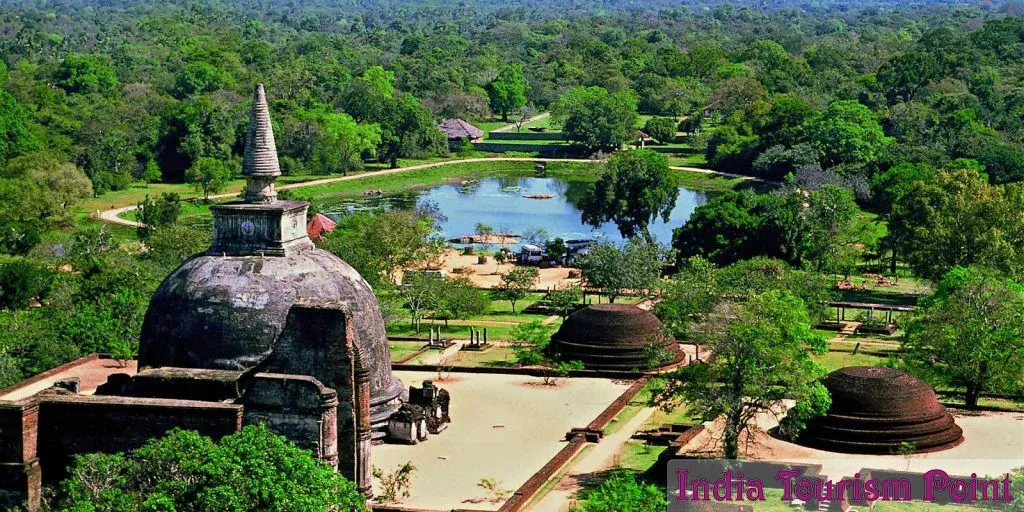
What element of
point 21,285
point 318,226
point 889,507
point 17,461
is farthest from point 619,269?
point 17,461

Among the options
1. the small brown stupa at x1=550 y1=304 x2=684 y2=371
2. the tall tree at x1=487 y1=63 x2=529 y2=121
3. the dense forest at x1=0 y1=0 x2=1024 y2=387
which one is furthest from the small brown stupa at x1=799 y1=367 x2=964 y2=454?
the tall tree at x1=487 y1=63 x2=529 y2=121

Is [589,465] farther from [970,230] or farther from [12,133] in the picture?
[12,133]

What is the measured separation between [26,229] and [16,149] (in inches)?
1052

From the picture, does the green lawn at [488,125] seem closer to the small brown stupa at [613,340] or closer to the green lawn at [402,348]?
the green lawn at [402,348]

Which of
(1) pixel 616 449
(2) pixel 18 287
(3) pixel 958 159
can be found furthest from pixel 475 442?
(3) pixel 958 159

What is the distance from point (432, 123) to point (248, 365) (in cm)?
8603

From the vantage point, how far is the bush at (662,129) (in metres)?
127

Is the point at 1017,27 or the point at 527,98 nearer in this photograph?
the point at 527,98

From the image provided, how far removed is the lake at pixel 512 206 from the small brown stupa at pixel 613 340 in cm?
3155

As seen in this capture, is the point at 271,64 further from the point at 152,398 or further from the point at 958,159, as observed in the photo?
the point at 152,398

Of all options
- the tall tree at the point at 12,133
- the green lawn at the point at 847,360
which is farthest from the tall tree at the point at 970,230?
the tall tree at the point at 12,133

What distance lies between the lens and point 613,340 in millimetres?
51531

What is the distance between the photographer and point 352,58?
559 ft

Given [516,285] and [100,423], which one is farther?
[516,285]
